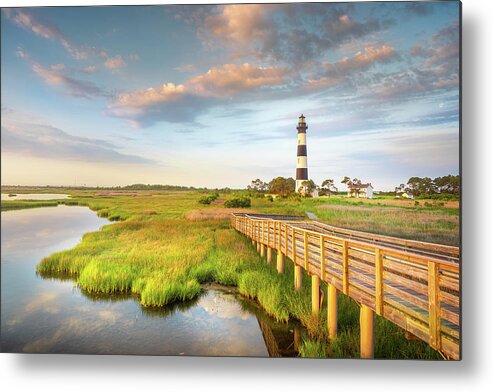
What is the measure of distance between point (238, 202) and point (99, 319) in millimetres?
3316

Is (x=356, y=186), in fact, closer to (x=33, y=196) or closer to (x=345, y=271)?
(x=345, y=271)

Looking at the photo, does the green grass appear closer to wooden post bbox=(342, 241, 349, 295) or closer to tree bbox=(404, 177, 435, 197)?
tree bbox=(404, 177, 435, 197)

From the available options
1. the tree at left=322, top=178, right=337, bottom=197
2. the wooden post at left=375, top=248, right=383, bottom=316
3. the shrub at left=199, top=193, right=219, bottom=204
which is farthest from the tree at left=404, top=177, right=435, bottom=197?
the shrub at left=199, top=193, right=219, bottom=204

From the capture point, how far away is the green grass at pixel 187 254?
19.2 ft

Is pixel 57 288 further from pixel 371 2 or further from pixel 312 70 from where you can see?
pixel 371 2

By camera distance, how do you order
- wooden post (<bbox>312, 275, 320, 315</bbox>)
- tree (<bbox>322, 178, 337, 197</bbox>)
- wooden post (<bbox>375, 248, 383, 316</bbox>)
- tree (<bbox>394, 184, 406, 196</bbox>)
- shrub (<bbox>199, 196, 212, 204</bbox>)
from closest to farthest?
wooden post (<bbox>375, 248, 383, 316</bbox>) < wooden post (<bbox>312, 275, 320, 315</bbox>) < tree (<bbox>394, 184, 406, 196</bbox>) < tree (<bbox>322, 178, 337, 197</bbox>) < shrub (<bbox>199, 196, 212, 204</bbox>)

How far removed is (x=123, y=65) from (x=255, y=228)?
4087 millimetres

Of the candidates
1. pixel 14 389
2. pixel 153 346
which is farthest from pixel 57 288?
pixel 153 346

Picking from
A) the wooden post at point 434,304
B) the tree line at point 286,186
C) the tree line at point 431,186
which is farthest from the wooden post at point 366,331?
the tree line at point 286,186

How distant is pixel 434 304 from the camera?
3.25 meters

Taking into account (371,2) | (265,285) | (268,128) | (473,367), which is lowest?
(473,367)

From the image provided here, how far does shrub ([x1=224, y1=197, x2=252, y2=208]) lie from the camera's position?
23.9 feet

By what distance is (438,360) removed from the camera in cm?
491

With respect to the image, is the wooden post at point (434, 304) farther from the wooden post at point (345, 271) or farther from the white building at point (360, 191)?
the white building at point (360, 191)
